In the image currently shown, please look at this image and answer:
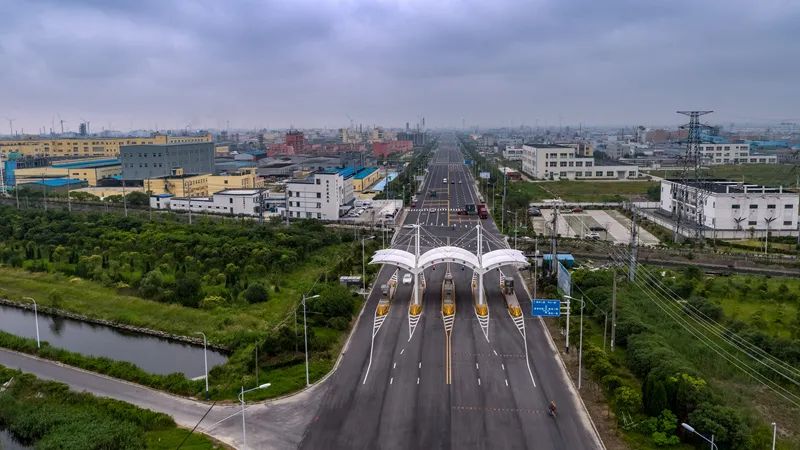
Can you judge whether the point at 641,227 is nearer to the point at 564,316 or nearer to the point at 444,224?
the point at 444,224

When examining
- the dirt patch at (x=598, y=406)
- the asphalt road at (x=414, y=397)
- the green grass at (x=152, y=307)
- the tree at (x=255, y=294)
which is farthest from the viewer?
the tree at (x=255, y=294)

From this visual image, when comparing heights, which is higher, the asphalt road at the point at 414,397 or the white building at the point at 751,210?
the white building at the point at 751,210

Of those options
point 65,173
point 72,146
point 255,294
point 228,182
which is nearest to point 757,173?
point 228,182

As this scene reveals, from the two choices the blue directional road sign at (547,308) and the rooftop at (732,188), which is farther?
the rooftop at (732,188)

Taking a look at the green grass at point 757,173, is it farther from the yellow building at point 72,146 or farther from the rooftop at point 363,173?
the yellow building at point 72,146

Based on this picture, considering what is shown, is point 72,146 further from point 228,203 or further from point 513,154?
point 513,154

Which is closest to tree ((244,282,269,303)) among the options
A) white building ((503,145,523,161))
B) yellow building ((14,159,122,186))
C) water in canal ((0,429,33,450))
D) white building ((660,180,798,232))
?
water in canal ((0,429,33,450))

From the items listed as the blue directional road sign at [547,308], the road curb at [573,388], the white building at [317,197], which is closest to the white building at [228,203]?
the white building at [317,197]

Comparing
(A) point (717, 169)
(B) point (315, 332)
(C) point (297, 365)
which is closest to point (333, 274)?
(B) point (315, 332)
